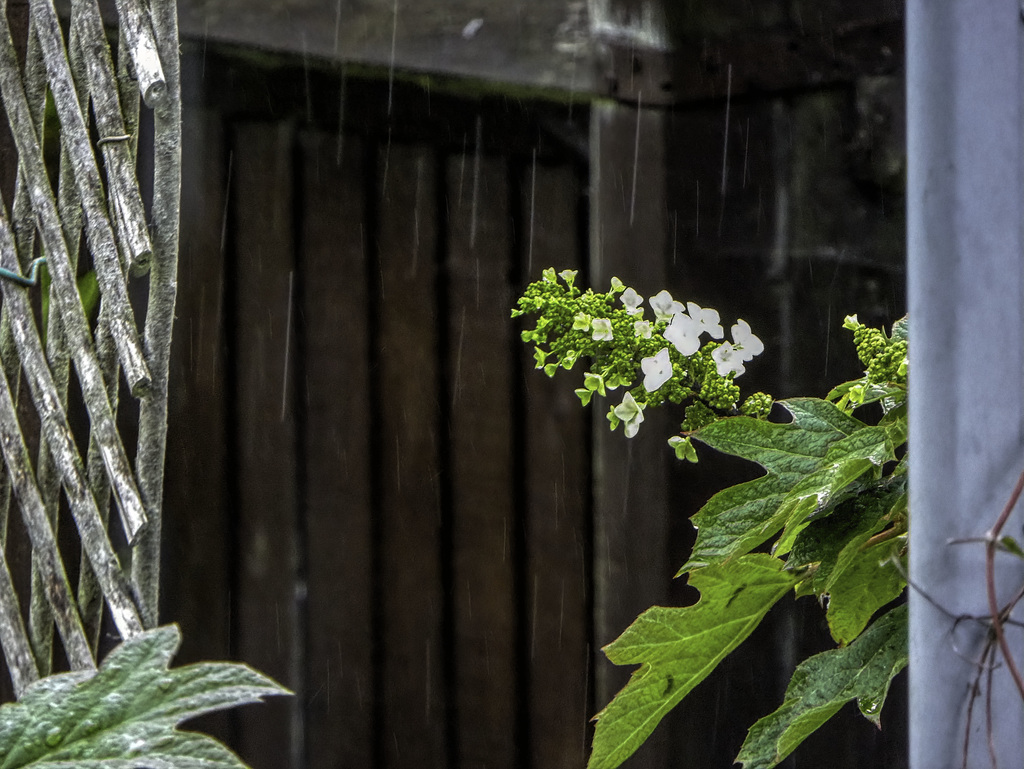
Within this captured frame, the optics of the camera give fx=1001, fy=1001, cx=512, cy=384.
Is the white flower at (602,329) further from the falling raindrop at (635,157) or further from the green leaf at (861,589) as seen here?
the falling raindrop at (635,157)

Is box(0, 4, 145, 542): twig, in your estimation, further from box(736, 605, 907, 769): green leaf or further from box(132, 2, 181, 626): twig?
box(736, 605, 907, 769): green leaf

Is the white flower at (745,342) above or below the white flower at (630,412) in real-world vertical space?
above

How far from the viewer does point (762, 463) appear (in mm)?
759

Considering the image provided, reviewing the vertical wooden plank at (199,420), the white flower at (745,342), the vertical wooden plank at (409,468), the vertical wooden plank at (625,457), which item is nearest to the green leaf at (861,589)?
the white flower at (745,342)

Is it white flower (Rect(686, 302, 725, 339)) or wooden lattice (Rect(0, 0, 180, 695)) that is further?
wooden lattice (Rect(0, 0, 180, 695))

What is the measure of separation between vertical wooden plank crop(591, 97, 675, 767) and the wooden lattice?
0.92 meters

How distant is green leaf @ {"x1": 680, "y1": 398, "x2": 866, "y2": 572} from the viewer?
29.0 inches

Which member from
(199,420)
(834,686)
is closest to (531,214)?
(199,420)

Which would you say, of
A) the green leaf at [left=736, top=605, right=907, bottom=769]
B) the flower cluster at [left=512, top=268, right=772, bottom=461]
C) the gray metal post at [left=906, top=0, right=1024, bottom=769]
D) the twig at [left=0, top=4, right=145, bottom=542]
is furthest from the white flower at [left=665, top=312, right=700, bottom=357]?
the twig at [left=0, top=4, right=145, bottom=542]

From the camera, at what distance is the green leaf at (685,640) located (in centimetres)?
73

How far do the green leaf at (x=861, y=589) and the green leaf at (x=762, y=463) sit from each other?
0.20 feet

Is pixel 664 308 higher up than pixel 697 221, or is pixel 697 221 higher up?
pixel 697 221

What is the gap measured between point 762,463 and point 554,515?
1093 millimetres

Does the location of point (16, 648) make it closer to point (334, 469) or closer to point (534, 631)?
point (334, 469)
